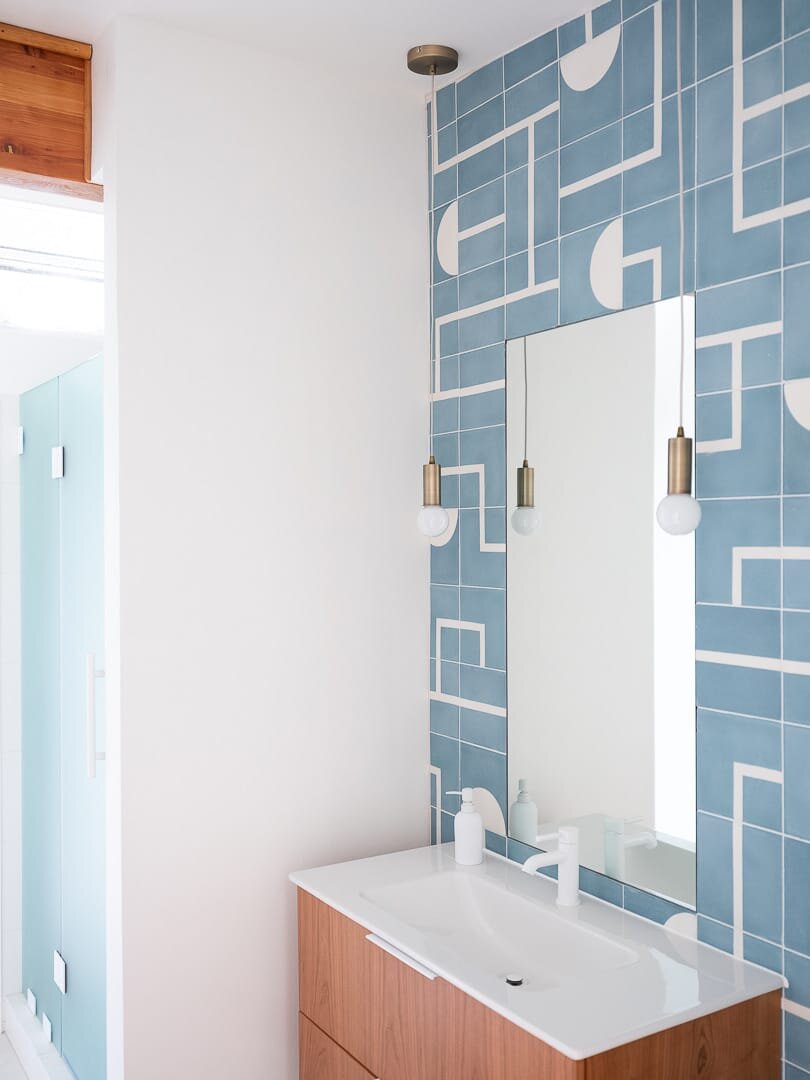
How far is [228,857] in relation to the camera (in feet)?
7.07

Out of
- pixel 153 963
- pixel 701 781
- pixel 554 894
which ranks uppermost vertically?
pixel 701 781

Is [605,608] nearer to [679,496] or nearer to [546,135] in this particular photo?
[679,496]

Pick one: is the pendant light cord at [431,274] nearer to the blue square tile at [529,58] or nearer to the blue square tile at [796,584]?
the blue square tile at [529,58]

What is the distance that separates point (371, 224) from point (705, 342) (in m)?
0.96

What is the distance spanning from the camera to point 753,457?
166cm

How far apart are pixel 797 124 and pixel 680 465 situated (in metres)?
0.57

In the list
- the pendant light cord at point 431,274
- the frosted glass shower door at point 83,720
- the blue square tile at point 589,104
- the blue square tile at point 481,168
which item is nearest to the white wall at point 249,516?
the pendant light cord at point 431,274

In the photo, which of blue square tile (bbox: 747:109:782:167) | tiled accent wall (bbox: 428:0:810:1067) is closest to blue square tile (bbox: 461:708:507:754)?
tiled accent wall (bbox: 428:0:810:1067)

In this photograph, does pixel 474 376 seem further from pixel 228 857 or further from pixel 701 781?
pixel 228 857

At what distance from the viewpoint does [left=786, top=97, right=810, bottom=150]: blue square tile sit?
1.57 metres

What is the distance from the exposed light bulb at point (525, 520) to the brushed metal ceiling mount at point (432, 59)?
1000 mm

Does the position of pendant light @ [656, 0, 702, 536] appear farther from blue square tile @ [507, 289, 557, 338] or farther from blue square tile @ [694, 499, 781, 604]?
blue square tile @ [507, 289, 557, 338]

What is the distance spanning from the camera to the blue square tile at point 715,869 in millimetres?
1708

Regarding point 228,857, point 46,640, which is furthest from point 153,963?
point 46,640
